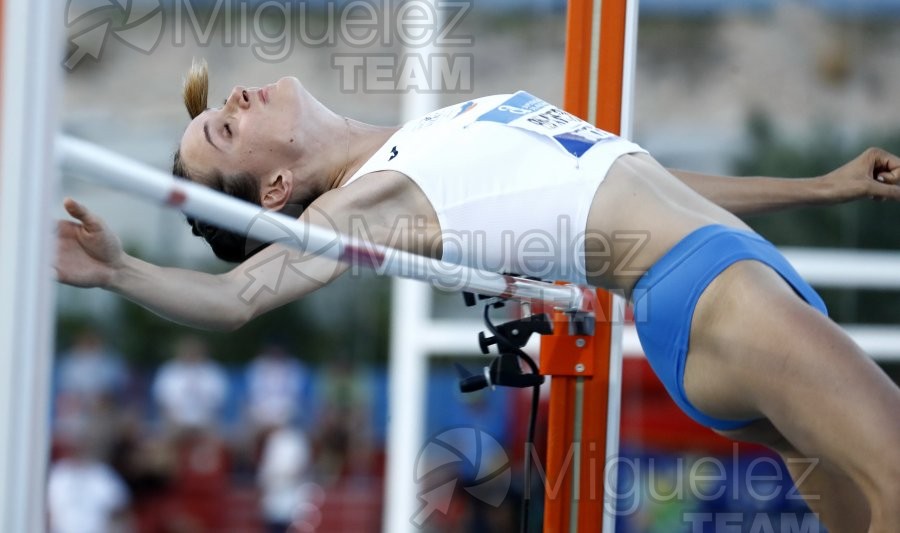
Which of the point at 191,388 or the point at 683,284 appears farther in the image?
the point at 191,388

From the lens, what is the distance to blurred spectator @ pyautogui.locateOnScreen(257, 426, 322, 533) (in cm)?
632

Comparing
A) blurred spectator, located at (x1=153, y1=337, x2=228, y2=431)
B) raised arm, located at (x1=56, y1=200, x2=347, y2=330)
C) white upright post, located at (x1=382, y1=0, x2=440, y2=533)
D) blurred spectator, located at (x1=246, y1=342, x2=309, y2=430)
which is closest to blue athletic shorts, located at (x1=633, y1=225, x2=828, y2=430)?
raised arm, located at (x1=56, y1=200, x2=347, y2=330)

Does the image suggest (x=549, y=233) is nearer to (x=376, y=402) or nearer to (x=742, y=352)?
(x=742, y=352)

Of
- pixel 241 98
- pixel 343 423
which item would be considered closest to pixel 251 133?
pixel 241 98

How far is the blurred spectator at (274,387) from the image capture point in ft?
21.6

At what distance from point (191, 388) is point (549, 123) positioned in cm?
529

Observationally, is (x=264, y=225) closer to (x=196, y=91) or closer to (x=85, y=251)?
(x=85, y=251)

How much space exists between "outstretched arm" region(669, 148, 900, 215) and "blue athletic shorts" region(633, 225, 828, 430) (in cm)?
34

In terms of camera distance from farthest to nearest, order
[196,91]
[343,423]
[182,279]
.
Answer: [343,423], [196,91], [182,279]

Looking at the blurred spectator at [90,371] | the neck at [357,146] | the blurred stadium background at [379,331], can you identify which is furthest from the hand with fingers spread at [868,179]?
the blurred spectator at [90,371]

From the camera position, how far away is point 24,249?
43.4 inches

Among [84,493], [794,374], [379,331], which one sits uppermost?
[794,374]

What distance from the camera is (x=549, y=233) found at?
1767 millimetres

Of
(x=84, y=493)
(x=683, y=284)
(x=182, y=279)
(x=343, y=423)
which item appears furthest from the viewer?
(x=343, y=423)
